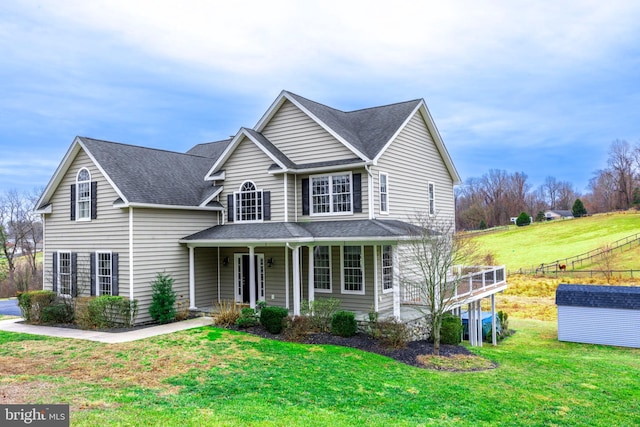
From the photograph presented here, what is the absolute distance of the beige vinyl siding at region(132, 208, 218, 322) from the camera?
634 inches

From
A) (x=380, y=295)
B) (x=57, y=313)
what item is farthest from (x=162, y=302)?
(x=380, y=295)

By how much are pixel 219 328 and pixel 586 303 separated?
1575 cm

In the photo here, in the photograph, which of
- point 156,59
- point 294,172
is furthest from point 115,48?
point 294,172

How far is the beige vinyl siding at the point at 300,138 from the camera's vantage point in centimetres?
1669

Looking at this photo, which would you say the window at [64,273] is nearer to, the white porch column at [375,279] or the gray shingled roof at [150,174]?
the gray shingled roof at [150,174]

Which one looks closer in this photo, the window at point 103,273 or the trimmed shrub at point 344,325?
the trimmed shrub at point 344,325

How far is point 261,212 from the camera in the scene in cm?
1773

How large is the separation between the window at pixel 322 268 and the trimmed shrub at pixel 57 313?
9624 mm

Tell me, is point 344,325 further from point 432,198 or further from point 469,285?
point 432,198

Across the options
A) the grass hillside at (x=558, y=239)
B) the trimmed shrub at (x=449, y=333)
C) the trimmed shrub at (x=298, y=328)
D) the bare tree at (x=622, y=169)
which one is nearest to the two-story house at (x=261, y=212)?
the trimmed shrub at (x=298, y=328)

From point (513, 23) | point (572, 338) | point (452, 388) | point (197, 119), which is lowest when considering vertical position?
point (572, 338)

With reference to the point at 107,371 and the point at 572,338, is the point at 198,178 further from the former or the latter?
the point at 572,338

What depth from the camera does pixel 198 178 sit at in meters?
20.3

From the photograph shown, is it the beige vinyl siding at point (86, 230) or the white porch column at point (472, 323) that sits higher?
the beige vinyl siding at point (86, 230)
